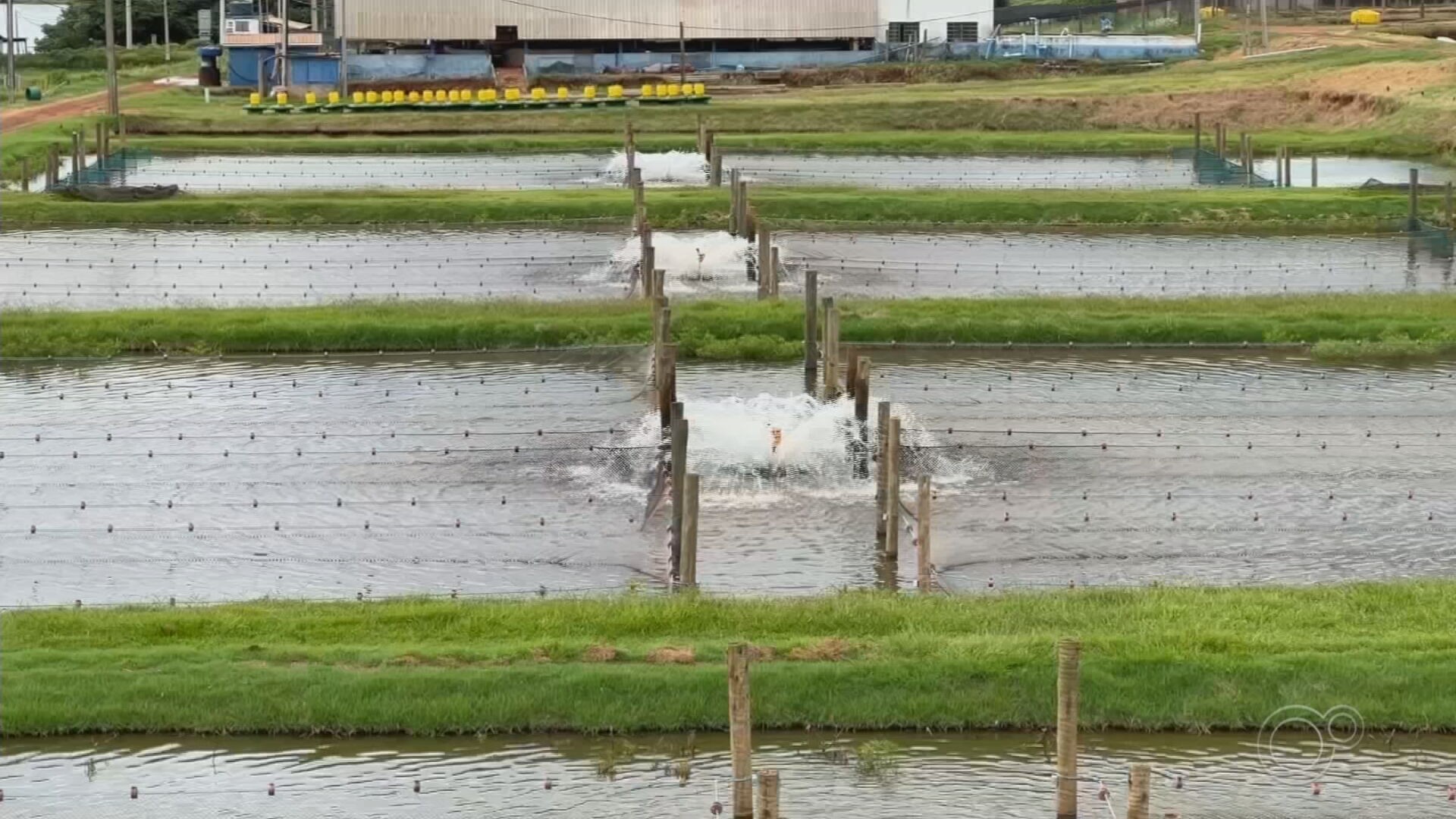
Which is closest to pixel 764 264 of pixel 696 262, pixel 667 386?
pixel 696 262

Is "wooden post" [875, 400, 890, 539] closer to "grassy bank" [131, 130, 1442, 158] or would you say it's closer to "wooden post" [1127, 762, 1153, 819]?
"wooden post" [1127, 762, 1153, 819]

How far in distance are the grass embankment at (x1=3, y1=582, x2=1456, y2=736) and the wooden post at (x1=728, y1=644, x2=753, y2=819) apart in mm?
3533

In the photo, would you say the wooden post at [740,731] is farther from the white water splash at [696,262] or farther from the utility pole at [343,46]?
the utility pole at [343,46]

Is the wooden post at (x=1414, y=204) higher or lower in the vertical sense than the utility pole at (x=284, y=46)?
lower

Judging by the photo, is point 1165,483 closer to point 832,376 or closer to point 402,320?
point 832,376

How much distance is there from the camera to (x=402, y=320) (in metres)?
40.0

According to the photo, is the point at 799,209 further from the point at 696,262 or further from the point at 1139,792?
the point at 1139,792

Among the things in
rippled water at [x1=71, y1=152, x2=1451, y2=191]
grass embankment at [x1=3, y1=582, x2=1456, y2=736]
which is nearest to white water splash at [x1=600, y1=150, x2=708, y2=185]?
rippled water at [x1=71, y1=152, x2=1451, y2=191]

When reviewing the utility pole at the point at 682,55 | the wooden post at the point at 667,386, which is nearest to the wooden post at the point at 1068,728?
the wooden post at the point at 667,386

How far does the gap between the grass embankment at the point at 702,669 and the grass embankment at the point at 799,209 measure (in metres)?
31.2

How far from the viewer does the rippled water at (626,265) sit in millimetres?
44812

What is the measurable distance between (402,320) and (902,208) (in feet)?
59.7

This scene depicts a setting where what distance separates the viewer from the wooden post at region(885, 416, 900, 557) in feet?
86.3

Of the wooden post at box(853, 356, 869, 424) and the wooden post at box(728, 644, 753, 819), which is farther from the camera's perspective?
the wooden post at box(853, 356, 869, 424)
